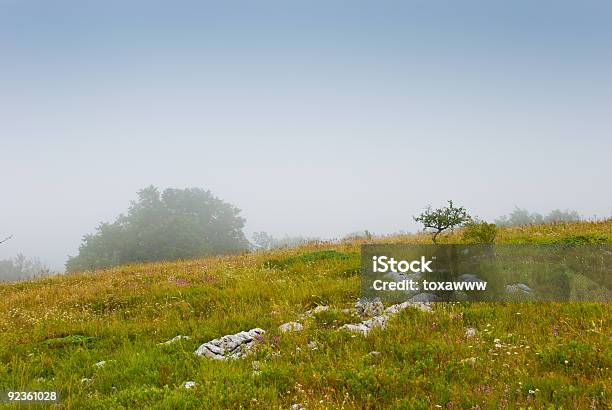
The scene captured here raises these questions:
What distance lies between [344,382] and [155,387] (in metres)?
2.65

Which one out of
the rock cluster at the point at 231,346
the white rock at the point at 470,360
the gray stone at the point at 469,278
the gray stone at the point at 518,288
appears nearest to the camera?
the white rock at the point at 470,360

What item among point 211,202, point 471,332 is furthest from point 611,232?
point 211,202

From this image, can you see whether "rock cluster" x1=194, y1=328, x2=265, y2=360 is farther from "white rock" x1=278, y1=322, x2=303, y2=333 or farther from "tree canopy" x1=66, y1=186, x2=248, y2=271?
"tree canopy" x1=66, y1=186, x2=248, y2=271

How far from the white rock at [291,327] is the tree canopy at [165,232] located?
5103cm

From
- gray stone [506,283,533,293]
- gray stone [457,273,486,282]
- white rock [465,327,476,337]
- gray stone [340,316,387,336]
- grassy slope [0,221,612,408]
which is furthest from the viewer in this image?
gray stone [457,273,486,282]

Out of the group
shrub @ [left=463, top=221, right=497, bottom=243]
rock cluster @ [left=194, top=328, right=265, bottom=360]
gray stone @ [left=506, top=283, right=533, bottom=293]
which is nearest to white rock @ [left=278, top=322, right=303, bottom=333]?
rock cluster @ [left=194, top=328, right=265, bottom=360]

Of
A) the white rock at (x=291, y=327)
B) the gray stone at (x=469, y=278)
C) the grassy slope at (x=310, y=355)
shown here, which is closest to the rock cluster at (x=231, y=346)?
the grassy slope at (x=310, y=355)

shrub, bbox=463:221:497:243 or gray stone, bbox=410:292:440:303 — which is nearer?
gray stone, bbox=410:292:440:303

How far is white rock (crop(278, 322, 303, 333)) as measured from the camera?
8234 mm

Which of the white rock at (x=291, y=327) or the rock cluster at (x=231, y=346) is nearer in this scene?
the rock cluster at (x=231, y=346)

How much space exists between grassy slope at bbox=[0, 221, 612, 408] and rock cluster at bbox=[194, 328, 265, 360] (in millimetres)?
237

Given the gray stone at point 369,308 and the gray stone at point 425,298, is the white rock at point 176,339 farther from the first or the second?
the gray stone at point 425,298

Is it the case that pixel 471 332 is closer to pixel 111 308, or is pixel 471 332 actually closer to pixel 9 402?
pixel 9 402

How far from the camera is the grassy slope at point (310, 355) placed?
5.62m
